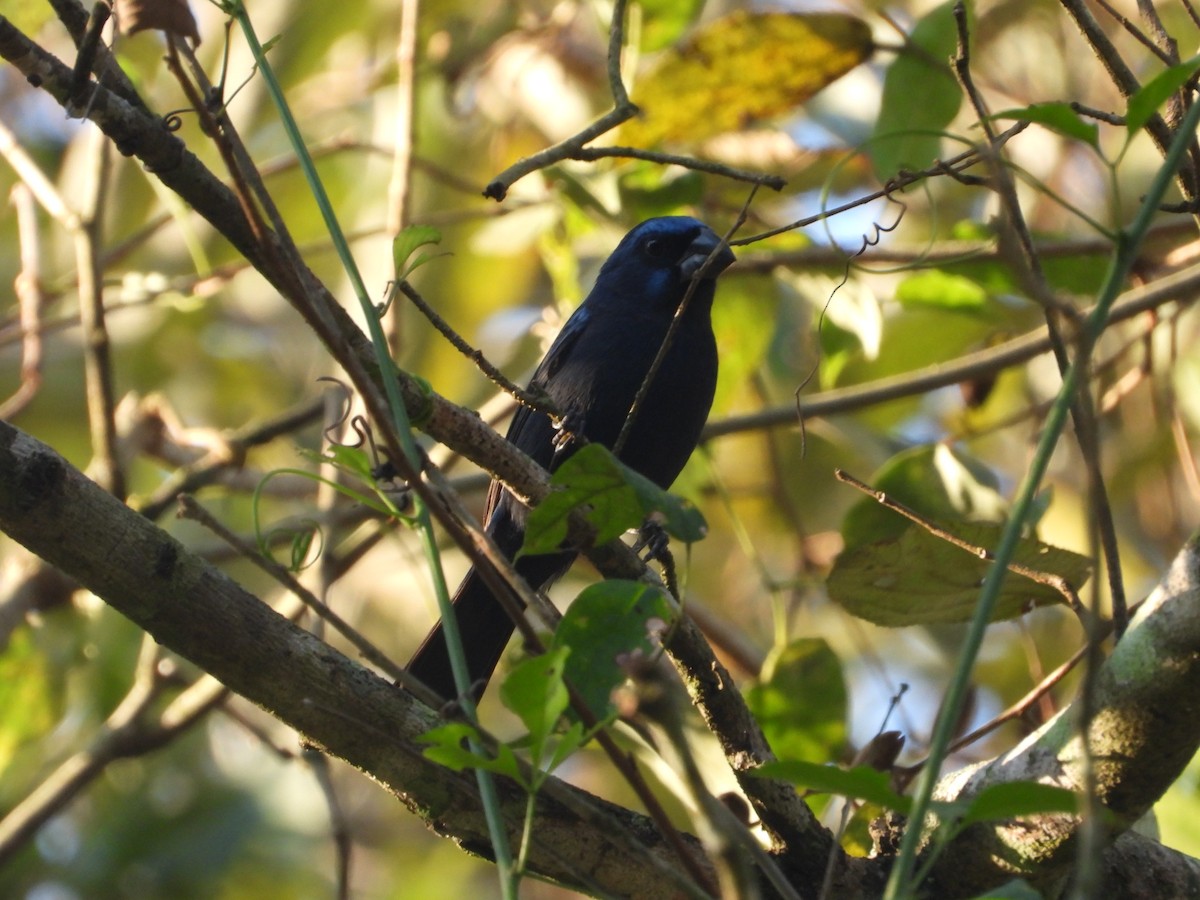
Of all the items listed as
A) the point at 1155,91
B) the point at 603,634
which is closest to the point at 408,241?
the point at 603,634

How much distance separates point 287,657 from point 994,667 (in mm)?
5079

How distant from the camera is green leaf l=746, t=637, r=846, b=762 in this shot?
11.6ft

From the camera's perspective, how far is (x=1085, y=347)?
141 cm

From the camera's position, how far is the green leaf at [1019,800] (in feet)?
5.24

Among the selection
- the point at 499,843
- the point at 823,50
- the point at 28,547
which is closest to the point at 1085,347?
the point at 499,843

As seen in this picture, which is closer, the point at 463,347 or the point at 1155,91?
the point at 1155,91

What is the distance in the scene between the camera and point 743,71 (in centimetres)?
436

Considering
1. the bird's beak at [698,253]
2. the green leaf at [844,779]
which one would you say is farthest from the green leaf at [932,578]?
the bird's beak at [698,253]

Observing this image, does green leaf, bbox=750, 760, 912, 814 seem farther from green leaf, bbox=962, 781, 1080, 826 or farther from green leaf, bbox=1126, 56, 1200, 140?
Result: green leaf, bbox=1126, 56, 1200, 140

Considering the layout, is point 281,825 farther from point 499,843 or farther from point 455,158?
point 499,843

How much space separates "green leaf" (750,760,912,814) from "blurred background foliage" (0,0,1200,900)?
188 cm

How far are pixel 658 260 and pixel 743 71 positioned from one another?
0.79m

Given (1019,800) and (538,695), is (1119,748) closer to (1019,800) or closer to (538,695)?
(1019,800)

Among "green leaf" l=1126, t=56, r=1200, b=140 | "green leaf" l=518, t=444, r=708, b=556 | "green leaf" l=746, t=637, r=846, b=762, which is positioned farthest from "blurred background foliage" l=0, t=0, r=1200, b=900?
"green leaf" l=1126, t=56, r=1200, b=140
